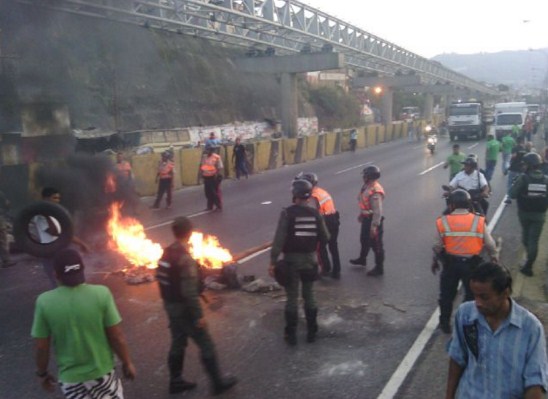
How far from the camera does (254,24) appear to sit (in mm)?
28531

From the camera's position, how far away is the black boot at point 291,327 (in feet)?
18.6

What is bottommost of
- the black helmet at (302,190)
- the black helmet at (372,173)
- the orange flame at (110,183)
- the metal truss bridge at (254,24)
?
Answer: the orange flame at (110,183)

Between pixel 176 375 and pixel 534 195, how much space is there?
585cm

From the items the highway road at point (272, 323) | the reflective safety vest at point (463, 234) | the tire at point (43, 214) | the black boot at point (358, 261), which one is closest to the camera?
the highway road at point (272, 323)

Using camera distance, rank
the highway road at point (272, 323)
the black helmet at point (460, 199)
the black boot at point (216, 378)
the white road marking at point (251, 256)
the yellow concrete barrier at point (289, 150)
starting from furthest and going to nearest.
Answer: the yellow concrete barrier at point (289, 150) < the white road marking at point (251, 256) < the black helmet at point (460, 199) < the highway road at point (272, 323) < the black boot at point (216, 378)

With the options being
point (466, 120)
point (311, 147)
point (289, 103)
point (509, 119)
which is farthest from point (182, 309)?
point (466, 120)

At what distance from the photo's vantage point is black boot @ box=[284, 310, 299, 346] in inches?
223

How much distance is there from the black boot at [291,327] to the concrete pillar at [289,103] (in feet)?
94.2

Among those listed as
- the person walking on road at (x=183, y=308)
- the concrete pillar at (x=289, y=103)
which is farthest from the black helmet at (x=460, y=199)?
the concrete pillar at (x=289, y=103)

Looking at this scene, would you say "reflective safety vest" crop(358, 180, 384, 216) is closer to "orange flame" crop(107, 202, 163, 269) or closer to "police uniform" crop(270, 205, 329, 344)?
"police uniform" crop(270, 205, 329, 344)

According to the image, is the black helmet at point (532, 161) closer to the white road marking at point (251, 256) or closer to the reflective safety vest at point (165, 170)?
the white road marking at point (251, 256)

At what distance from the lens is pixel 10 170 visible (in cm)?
1260

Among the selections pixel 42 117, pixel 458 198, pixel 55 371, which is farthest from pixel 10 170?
pixel 458 198

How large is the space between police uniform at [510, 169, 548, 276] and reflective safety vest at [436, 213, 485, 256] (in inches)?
115
